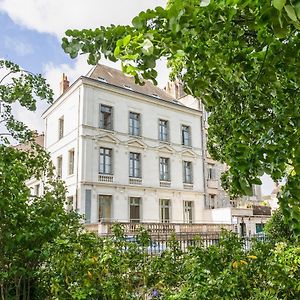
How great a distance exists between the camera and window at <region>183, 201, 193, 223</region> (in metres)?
26.1

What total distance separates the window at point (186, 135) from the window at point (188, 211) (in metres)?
4.59

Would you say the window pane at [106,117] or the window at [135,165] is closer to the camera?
the window pane at [106,117]

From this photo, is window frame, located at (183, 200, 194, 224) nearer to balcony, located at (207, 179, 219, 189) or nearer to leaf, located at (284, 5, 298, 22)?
balcony, located at (207, 179, 219, 189)

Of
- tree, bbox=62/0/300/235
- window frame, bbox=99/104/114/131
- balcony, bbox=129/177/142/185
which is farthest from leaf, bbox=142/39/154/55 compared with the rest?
balcony, bbox=129/177/142/185

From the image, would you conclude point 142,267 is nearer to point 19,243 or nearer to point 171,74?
point 19,243

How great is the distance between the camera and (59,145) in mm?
25125

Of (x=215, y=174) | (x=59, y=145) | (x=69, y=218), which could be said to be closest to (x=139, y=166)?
(x=59, y=145)

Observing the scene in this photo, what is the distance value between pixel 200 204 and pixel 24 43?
23427mm

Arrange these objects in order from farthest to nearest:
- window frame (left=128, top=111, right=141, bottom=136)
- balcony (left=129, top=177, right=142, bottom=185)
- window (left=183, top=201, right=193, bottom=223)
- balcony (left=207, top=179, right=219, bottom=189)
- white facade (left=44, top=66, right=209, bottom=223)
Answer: balcony (left=207, top=179, right=219, bottom=189) → window (left=183, top=201, right=193, bottom=223) → window frame (left=128, top=111, right=141, bottom=136) → balcony (left=129, top=177, right=142, bottom=185) → white facade (left=44, top=66, right=209, bottom=223)

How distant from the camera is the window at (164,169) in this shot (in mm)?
25453

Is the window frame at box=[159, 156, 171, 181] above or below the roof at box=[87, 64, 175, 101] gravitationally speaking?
below

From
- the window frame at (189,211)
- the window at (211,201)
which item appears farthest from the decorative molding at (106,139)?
the window at (211,201)

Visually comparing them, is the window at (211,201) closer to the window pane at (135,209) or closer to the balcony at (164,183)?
the balcony at (164,183)

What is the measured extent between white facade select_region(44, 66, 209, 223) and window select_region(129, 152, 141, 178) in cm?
7
